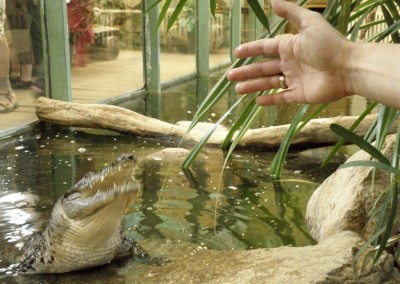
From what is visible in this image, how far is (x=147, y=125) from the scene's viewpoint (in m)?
4.82

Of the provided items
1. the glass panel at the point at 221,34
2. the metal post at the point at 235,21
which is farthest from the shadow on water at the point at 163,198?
the metal post at the point at 235,21

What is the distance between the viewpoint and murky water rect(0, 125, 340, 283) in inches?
102

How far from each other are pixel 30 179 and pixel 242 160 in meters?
1.47

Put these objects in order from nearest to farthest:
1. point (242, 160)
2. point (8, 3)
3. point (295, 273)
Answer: point (295, 273), point (242, 160), point (8, 3)

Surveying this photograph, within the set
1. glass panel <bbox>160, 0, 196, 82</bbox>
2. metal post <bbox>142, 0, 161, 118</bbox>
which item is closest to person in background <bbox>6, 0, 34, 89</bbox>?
metal post <bbox>142, 0, 161, 118</bbox>

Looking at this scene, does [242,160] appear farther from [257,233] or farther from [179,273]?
[179,273]

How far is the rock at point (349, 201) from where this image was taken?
2.46 m

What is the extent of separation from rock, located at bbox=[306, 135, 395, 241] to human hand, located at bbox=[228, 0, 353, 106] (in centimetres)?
106

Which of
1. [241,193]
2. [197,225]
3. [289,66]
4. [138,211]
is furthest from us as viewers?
[241,193]

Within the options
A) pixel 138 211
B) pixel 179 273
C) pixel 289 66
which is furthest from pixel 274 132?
pixel 289 66

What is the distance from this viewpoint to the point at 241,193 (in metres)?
3.41

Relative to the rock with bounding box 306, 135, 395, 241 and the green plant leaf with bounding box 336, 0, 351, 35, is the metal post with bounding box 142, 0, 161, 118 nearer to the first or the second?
the rock with bounding box 306, 135, 395, 241

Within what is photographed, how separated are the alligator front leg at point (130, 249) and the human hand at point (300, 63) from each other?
1271 millimetres

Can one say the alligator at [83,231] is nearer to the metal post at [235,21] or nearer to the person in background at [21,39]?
the person in background at [21,39]
